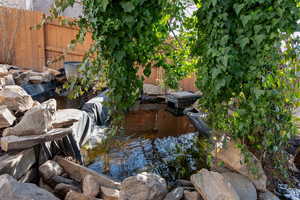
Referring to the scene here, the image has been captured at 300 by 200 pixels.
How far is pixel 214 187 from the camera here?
132 centimetres

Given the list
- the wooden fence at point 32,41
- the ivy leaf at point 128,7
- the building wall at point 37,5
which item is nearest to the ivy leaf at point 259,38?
the ivy leaf at point 128,7

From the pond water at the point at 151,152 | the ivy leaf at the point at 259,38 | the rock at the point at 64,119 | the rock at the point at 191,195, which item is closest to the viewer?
the ivy leaf at the point at 259,38

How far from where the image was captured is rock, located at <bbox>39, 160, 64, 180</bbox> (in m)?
1.65

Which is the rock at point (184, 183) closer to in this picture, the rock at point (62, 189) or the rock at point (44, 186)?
the rock at point (62, 189)

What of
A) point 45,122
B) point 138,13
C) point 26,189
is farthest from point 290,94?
point 45,122

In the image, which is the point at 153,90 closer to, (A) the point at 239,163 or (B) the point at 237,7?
(A) the point at 239,163

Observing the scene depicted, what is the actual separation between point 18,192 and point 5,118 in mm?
769

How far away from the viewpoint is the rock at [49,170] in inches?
64.9

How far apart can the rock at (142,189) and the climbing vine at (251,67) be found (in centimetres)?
54

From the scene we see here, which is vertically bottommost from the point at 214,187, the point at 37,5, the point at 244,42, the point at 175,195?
the point at 175,195

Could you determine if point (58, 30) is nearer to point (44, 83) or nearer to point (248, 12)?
→ point (44, 83)

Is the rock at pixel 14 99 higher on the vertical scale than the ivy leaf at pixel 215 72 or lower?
lower

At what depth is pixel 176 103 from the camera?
205 inches

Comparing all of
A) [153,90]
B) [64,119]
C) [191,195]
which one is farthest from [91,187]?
[153,90]
